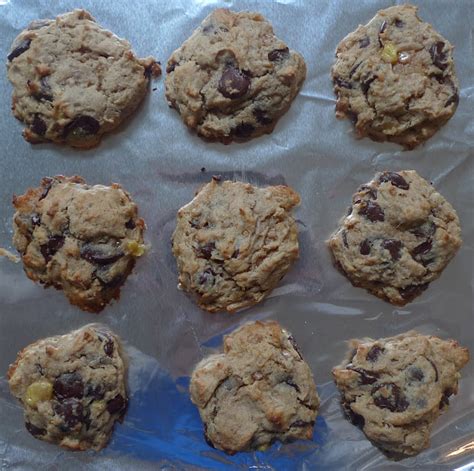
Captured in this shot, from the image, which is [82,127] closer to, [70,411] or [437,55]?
[70,411]

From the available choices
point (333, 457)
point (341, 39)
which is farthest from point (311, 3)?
point (333, 457)

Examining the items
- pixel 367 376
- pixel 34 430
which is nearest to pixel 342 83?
pixel 367 376

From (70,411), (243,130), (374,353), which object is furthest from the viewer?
(243,130)

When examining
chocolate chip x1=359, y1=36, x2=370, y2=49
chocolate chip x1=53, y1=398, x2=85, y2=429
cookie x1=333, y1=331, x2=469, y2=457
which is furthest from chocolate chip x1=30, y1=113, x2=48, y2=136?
cookie x1=333, y1=331, x2=469, y2=457

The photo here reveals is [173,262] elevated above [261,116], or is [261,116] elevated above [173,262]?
[261,116]

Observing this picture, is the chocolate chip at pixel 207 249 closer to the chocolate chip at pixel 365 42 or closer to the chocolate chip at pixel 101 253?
the chocolate chip at pixel 101 253
